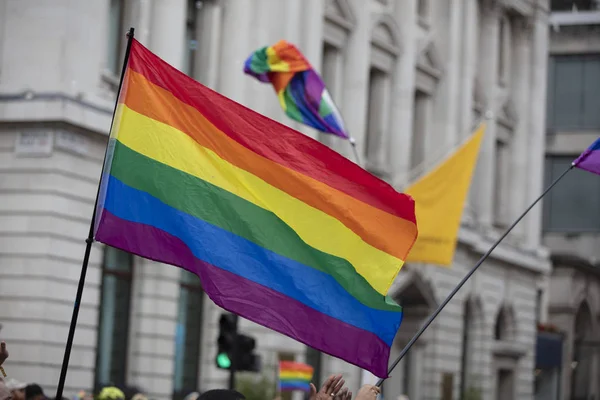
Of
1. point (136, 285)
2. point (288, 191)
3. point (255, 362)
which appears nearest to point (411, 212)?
point (288, 191)

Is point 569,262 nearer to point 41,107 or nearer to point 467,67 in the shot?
point 467,67

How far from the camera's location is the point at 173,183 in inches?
352

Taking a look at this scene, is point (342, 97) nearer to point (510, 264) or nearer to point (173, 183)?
point (510, 264)

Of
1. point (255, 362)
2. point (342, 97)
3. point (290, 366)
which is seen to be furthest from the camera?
point (342, 97)

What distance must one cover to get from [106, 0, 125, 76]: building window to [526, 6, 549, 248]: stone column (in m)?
25.2

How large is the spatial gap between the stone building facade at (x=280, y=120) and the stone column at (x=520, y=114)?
0.19 feet

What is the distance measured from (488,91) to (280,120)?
17.0 meters

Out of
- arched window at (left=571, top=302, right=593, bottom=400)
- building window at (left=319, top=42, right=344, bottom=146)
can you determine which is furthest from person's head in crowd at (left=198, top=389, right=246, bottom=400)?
arched window at (left=571, top=302, right=593, bottom=400)

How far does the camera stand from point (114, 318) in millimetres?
28109

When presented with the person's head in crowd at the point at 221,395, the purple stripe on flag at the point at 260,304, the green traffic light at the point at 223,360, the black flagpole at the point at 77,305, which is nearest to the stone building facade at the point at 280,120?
the green traffic light at the point at 223,360

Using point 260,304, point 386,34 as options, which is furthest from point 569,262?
point 260,304

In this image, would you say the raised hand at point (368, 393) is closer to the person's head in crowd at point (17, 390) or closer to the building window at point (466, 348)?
the person's head in crowd at point (17, 390)

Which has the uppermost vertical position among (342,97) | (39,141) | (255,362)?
(342,97)

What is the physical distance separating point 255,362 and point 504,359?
28635 millimetres
